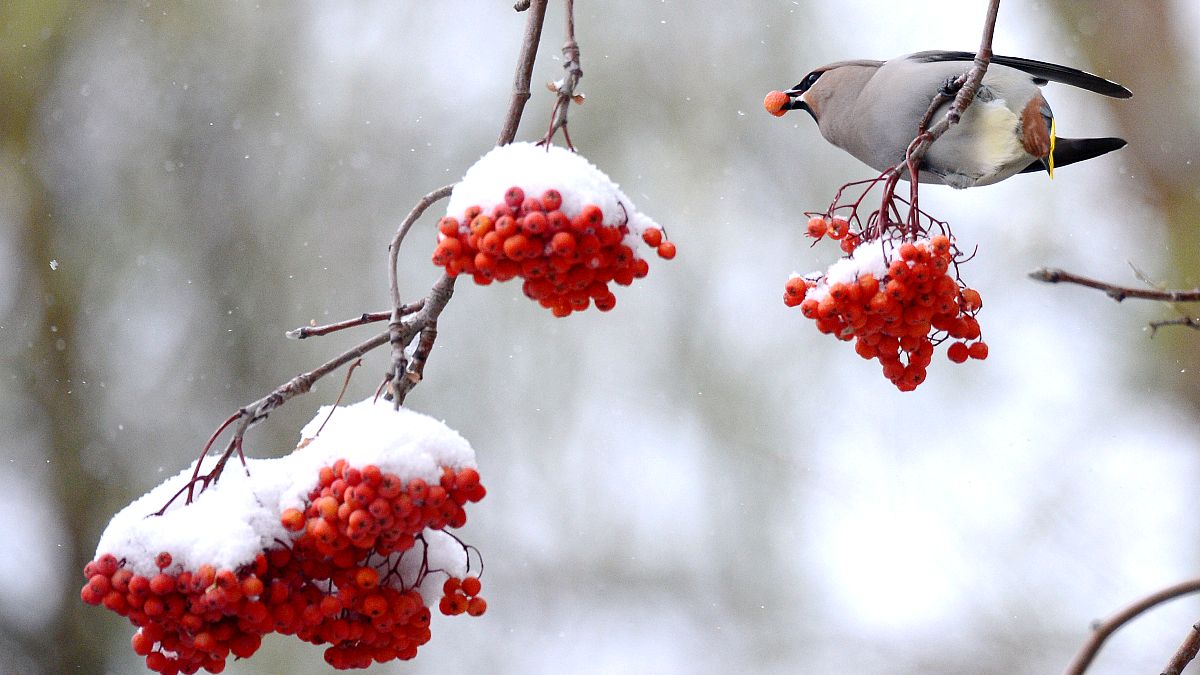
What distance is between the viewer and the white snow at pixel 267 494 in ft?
3.12

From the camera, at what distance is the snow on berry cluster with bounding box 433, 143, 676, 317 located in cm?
94

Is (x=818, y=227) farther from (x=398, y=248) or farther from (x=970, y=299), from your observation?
(x=398, y=248)

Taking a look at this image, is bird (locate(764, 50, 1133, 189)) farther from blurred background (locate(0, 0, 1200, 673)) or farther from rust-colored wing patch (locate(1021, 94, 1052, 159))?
blurred background (locate(0, 0, 1200, 673))

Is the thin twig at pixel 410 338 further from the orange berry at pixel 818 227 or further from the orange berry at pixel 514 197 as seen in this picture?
the orange berry at pixel 818 227

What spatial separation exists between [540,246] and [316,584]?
369 millimetres

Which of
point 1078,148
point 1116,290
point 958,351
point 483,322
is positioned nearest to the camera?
point 1116,290

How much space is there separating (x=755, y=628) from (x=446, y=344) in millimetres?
1704

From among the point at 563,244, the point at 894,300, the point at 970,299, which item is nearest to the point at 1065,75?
the point at 970,299

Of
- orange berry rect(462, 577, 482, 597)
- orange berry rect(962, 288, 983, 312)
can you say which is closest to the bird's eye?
orange berry rect(962, 288, 983, 312)

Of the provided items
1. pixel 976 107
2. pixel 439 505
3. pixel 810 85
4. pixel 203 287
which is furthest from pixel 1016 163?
pixel 203 287

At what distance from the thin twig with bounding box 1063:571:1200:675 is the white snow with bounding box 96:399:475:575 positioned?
0.52 meters

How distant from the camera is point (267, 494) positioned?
102 cm

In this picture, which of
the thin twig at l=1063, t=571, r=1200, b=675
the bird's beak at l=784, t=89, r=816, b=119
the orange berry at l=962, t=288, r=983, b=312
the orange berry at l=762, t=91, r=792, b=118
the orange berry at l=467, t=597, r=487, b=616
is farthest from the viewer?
the bird's beak at l=784, t=89, r=816, b=119

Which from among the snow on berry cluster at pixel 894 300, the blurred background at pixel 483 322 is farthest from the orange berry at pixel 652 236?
the blurred background at pixel 483 322
